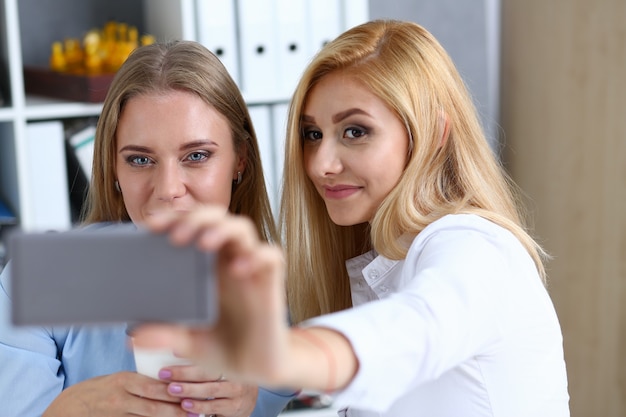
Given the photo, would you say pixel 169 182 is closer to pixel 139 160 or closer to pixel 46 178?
pixel 139 160

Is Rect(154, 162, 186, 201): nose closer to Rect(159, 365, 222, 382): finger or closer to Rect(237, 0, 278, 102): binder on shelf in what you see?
Rect(159, 365, 222, 382): finger

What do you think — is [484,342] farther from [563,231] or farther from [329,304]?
[563,231]

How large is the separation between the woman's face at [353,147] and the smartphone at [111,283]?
0.74m

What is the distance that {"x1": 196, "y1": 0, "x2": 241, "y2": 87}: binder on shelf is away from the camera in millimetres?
→ 2223

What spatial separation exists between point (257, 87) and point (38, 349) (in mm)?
1082

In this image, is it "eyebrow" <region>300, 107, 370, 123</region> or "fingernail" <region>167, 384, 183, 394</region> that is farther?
"eyebrow" <region>300, 107, 370, 123</region>

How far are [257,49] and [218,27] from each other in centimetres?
12

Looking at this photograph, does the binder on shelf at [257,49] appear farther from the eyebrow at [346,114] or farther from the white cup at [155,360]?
the white cup at [155,360]

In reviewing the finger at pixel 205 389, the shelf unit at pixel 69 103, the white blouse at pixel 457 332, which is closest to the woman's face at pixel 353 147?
the white blouse at pixel 457 332

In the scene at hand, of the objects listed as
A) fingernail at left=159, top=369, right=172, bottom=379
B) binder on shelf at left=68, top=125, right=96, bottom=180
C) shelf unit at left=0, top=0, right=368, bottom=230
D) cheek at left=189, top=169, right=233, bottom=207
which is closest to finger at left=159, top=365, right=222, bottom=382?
fingernail at left=159, top=369, right=172, bottom=379

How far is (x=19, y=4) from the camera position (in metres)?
2.55

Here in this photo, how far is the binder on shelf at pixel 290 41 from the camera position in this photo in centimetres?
228

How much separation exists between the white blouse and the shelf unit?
40.7 inches

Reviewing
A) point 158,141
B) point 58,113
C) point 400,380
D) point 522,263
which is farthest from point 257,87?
point 400,380
